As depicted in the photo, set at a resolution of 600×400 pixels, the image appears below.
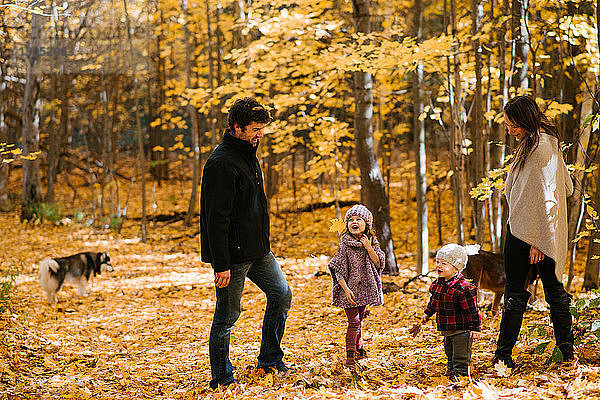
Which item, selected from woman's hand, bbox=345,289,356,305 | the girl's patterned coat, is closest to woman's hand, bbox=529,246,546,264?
the girl's patterned coat

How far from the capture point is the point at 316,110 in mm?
10477

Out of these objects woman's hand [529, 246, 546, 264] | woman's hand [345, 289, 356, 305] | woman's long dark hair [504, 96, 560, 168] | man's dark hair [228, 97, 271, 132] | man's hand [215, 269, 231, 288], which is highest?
man's dark hair [228, 97, 271, 132]

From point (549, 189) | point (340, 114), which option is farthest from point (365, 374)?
point (340, 114)

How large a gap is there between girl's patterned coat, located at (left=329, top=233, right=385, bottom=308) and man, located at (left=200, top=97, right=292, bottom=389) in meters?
0.43

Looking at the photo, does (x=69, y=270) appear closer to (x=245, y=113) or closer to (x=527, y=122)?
(x=245, y=113)

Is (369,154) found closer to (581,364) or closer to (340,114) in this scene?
(581,364)

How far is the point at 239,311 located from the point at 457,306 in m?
1.44

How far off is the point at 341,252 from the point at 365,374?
870mm

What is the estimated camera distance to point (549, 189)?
11.2ft

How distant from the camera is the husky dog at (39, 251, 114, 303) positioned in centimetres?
684

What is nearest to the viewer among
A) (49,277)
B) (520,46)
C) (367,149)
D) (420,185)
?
(520,46)

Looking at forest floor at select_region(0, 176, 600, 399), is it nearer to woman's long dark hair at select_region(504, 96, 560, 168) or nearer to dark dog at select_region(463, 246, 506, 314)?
dark dog at select_region(463, 246, 506, 314)

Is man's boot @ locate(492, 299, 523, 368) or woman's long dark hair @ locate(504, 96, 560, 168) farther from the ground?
woman's long dark hair @ locate(504, 96, 560, 168)

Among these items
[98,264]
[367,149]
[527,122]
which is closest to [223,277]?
[527,122]
